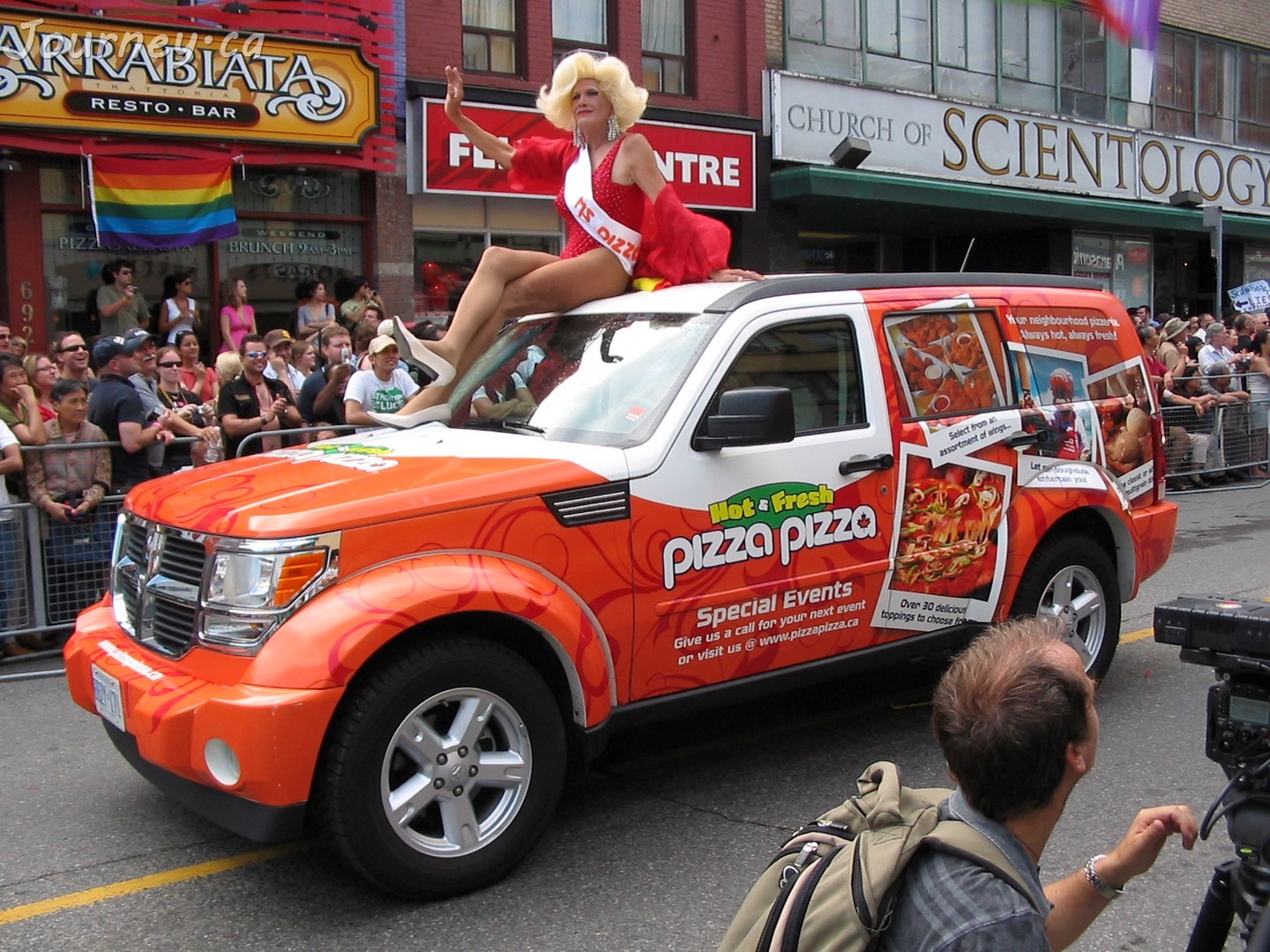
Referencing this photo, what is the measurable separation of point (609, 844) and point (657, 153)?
1261 centimetres

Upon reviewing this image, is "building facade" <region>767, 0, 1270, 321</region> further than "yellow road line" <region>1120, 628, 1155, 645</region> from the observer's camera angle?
Yes

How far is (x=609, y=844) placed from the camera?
4504mm

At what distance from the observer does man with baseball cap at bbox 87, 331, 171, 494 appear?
7.75 m

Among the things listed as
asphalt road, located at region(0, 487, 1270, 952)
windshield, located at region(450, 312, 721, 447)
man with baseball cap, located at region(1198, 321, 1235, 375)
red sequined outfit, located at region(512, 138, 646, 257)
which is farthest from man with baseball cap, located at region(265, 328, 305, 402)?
man with baseball cap, located at region(1198, 321, 1235, 375)

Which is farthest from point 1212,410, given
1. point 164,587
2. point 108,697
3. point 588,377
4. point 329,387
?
point 108,697

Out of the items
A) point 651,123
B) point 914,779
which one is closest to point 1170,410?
point 651,123

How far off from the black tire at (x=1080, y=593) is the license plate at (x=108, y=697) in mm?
3659

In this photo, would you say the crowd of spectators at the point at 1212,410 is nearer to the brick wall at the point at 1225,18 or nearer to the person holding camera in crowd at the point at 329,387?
the person holding camera in crowd at the point at 329,387

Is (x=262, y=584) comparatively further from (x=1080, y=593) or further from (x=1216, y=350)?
(x=1216, y=350)

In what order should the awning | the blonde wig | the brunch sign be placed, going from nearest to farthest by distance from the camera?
the blonde wig → the brunch sign → the awning

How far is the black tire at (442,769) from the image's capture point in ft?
12.6

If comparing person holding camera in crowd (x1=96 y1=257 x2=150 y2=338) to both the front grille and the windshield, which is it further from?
the front grille

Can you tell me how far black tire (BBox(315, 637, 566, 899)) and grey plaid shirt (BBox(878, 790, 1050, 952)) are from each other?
7.52 feet

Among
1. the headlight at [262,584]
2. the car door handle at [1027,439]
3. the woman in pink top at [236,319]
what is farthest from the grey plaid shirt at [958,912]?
the woman in pink top at [236,319]
